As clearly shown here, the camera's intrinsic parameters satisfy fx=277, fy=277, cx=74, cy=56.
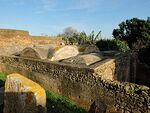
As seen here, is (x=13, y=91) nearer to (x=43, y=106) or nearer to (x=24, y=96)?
(x=24, y=96)

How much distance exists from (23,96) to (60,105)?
12.0ft

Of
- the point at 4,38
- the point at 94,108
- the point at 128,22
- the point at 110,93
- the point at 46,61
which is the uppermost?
the point at 128,22

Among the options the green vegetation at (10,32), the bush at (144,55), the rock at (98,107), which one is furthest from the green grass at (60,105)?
the green vegetation at (10,32)

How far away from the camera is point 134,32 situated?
28.7m

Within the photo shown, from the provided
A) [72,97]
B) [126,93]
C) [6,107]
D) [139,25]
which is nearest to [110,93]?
[126,93]

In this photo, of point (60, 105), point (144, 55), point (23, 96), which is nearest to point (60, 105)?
point (60, 105)

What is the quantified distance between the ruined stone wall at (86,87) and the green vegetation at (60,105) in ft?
0.72

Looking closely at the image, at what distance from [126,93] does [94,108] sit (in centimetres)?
154

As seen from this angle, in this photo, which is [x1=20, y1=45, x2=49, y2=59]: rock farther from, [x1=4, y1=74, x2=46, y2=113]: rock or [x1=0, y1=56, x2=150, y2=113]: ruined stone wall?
[x1=4, y1=74, x2=46, y2=113]: rock

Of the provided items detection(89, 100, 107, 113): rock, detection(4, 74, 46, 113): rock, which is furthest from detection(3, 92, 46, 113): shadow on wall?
detection(89, 100, 107, 113): rock

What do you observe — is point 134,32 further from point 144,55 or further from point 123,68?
point 123,68

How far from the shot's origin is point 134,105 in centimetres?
834

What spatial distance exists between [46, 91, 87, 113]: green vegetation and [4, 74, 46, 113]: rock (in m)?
2.15

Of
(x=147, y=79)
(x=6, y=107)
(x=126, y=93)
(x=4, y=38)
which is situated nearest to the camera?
(x=6, y=107)
